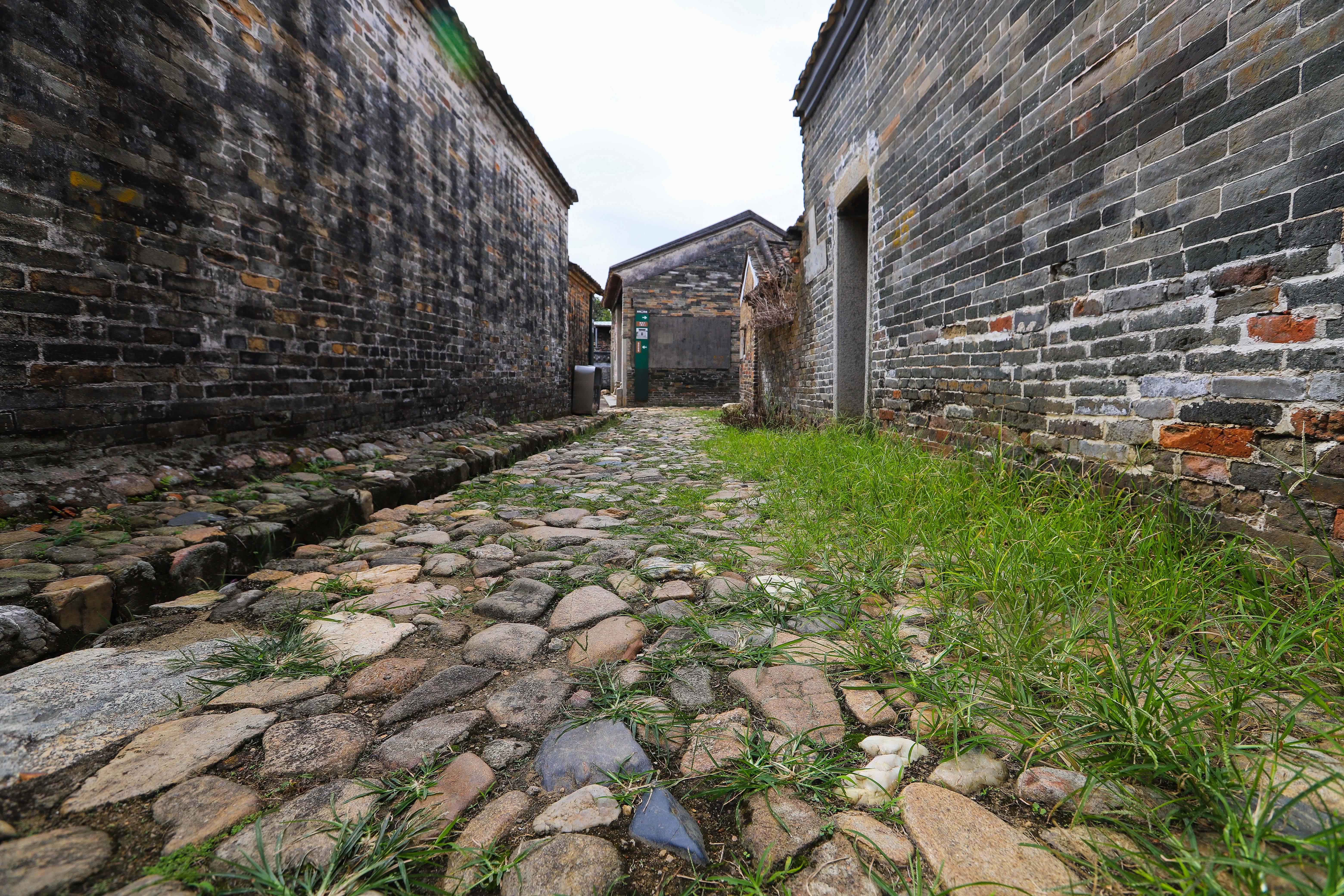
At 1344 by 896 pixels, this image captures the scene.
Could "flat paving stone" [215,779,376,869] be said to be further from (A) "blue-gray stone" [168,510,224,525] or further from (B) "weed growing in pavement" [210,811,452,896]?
(A) "blue-gray stone" [168,510,224,525]

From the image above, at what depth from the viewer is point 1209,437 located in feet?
5.68

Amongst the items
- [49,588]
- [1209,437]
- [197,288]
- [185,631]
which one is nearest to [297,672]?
[185,631]

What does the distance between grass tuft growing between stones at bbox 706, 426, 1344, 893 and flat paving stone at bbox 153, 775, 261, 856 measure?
1.27 metres

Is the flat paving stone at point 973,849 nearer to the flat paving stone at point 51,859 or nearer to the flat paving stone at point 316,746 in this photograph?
the flat paving stone at point 316,746

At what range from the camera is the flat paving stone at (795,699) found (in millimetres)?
1145

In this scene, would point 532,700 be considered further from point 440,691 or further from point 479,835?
point 479,835

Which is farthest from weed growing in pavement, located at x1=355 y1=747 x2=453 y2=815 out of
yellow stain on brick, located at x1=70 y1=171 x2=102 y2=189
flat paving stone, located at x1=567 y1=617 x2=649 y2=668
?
yellow stain on brick, located at x1=70 y1=171 x2=102 y2=189

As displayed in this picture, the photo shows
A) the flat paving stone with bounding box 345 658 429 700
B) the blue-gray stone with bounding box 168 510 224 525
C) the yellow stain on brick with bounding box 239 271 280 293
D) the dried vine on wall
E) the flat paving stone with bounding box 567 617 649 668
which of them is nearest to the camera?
the flat paving stone with bounding box 345 658 429 700

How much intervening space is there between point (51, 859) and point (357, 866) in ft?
1.41

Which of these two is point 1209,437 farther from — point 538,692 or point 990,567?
point 538,692

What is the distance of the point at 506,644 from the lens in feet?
5.12

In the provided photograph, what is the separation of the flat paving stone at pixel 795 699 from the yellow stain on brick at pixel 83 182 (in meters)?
3.29

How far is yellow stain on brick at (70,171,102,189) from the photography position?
2262mm

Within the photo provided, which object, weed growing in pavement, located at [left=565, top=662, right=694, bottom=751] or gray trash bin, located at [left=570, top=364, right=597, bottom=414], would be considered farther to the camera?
gray trash bin, located at [left=570, top=364, right=597, bottom=414]
